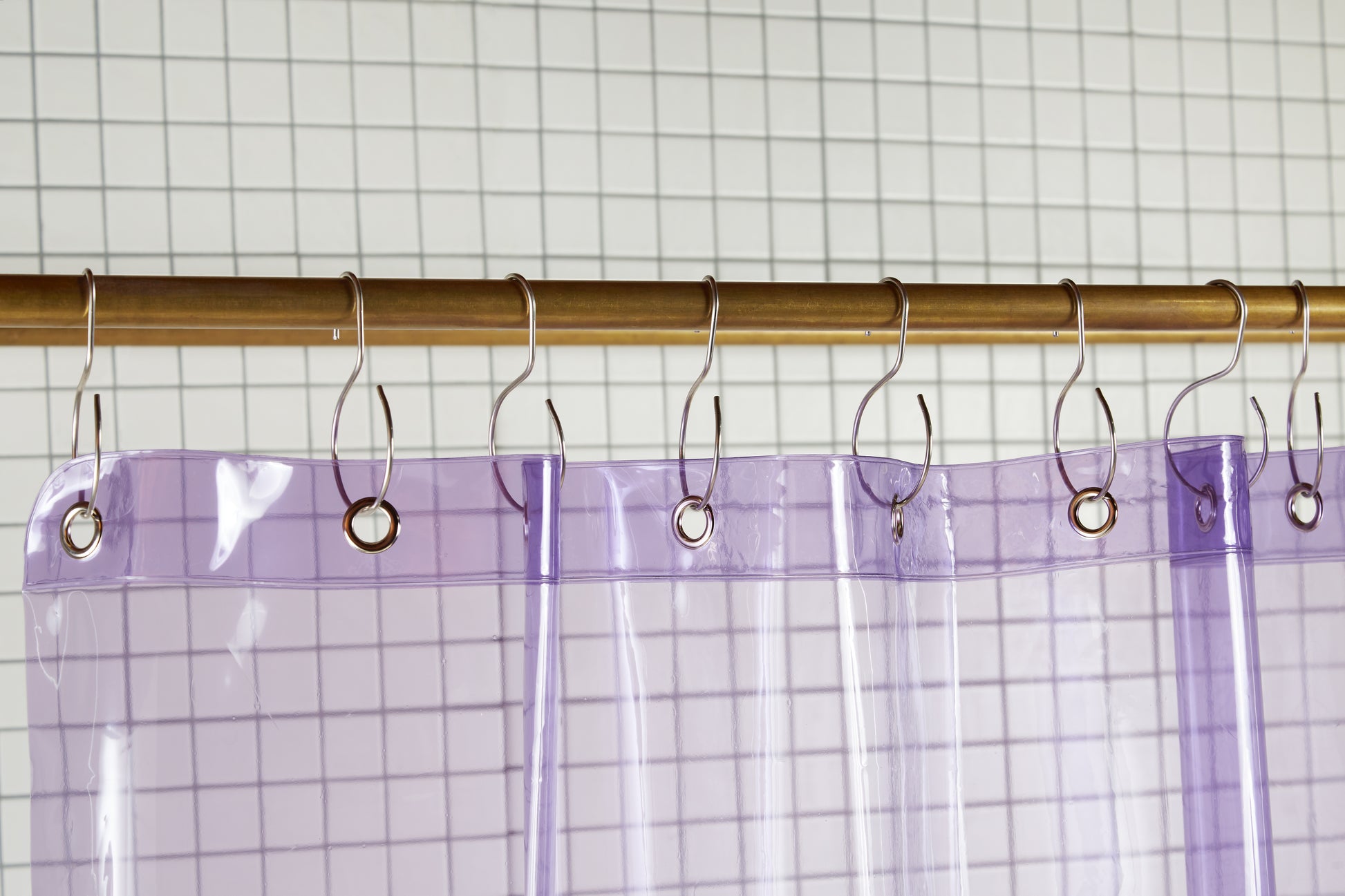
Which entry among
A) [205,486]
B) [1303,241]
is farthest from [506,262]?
[1303,241]

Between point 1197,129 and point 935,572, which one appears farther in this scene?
point 1197,129

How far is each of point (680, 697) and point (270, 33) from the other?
0.72 metres

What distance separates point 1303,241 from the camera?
47.6 inches

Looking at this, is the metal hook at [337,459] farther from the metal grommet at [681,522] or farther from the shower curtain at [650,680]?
the metal grommet at [681,522]

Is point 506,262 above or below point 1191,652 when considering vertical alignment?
above

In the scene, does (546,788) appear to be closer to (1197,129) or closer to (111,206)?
(111,206)

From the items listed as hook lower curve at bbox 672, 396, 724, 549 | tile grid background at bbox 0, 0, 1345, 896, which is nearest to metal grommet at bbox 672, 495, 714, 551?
hook lower curve at bbox 672, 396, 724, 549

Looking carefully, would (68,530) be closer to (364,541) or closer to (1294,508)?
(364,541)

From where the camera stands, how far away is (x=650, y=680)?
0.67 m

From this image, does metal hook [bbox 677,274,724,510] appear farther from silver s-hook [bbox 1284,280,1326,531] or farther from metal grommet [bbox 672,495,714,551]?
silver s-hook [bbox 1284,280,1326,531]

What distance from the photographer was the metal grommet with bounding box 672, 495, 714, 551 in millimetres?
684

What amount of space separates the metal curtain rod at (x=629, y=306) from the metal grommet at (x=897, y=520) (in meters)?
0.11

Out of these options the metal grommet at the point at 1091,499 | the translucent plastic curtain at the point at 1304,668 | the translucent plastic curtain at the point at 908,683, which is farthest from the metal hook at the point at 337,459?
the translucent plastic curtain at the point at 1304,668

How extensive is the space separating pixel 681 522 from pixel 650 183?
1.61ft
